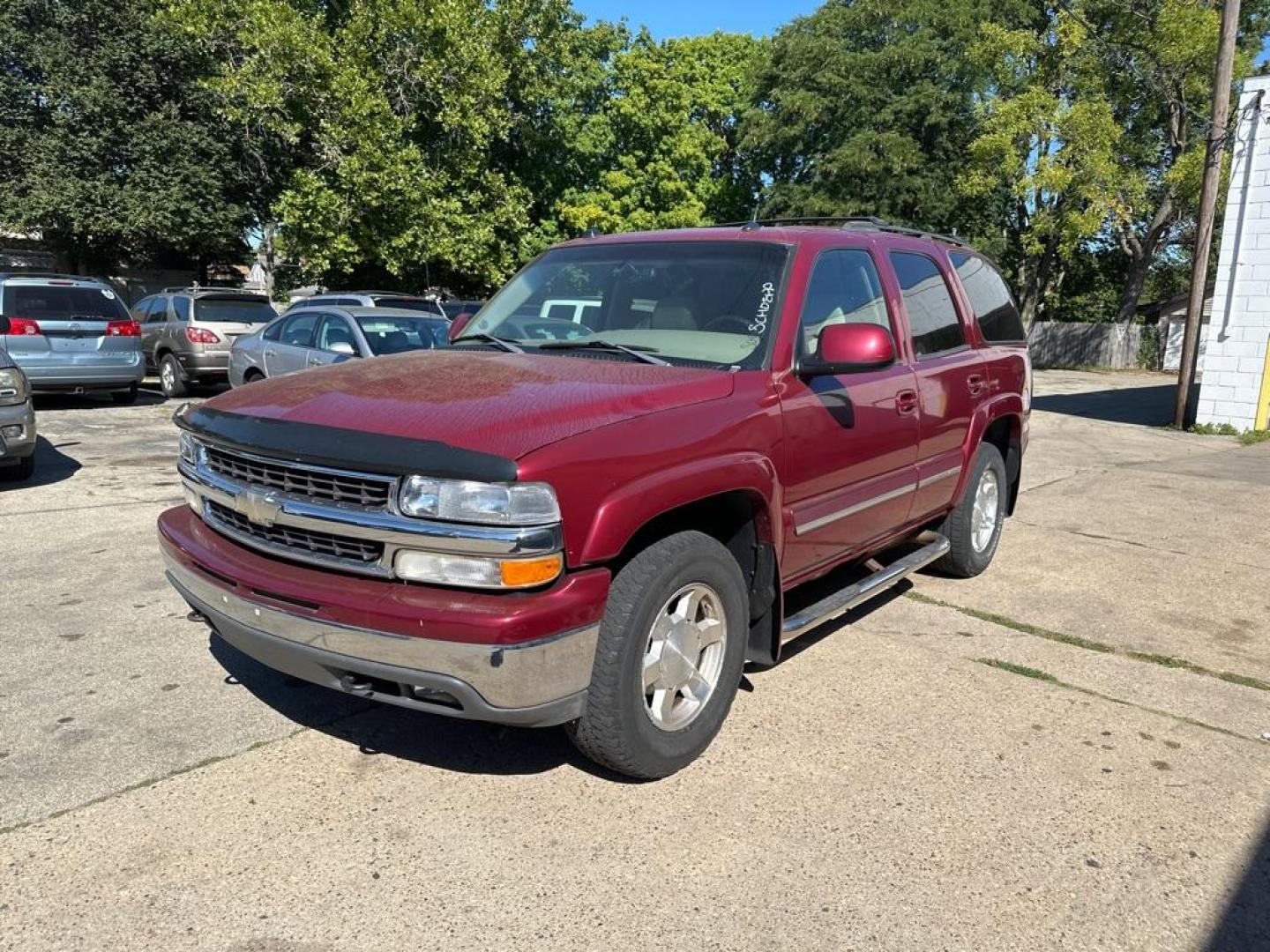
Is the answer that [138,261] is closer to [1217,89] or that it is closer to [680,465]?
[1217,89]

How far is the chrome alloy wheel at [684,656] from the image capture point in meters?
3.11

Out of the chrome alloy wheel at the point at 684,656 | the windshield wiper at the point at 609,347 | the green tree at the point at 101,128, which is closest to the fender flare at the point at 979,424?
the windshield wiper at the point at 609,347

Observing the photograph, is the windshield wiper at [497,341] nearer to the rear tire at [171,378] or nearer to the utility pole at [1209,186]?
the rear tire at [171,378]

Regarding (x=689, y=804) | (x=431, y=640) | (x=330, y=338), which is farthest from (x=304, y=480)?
(x=330, y=338)

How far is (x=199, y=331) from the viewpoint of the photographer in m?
14.7

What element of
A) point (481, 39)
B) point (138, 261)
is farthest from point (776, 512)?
point (138, 261)

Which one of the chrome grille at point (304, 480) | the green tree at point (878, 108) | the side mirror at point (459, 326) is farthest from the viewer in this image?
the green tree at point (878, 108)

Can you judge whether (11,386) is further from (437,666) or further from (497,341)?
(437,666)

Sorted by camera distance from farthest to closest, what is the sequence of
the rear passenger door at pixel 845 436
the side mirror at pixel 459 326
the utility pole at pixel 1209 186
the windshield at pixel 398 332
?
1. the utility pole at pixel 1209 186
2. the windshield at pixel 398 332
3. the side mirror at pixel 459 326
4. the rear passenger door at pixel 845 436

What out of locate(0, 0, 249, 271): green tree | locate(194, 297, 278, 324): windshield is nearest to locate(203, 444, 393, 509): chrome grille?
locate(194, 297, 278, 324): windshield

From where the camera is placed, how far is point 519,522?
8.53 ft

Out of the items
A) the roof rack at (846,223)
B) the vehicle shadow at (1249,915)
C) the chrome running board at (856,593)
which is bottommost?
the vehicle shadow at (1249,915)

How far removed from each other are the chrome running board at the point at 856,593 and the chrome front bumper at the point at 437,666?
46.7 inches

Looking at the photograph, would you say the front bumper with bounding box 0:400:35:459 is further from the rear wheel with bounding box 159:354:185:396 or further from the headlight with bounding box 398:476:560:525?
the rear wheel with bounding box 159:354:185:396
